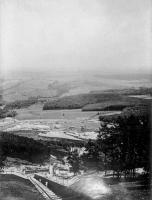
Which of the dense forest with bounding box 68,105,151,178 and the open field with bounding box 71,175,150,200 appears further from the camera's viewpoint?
the dense forest with bounding box 68,105,151,178

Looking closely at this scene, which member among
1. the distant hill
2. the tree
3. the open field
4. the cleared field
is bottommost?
the open field

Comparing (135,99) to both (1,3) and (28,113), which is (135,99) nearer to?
(28,113)

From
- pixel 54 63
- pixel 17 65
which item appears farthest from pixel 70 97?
pixel 17 65

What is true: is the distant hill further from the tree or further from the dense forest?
the tree

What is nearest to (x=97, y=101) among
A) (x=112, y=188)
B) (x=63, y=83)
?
(x=63, y=83)

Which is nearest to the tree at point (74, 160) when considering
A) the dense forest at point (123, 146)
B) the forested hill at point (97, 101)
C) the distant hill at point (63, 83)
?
the dense forest at point (123, 146)

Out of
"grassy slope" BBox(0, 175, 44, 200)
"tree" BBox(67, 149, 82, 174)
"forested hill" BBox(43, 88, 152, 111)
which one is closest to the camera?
"grassy slope" BBox(0, 175, 44, 200)

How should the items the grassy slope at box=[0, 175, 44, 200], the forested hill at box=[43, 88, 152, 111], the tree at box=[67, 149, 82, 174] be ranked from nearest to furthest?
the grassy slope at box=[0, 175, 44, 200] < the tree at box=[67, 149, 82, 174] < the forested hill at box=[43, 88, 152, 111]

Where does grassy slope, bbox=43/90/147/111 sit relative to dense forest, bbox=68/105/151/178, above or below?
above

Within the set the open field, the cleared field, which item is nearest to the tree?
the open field
